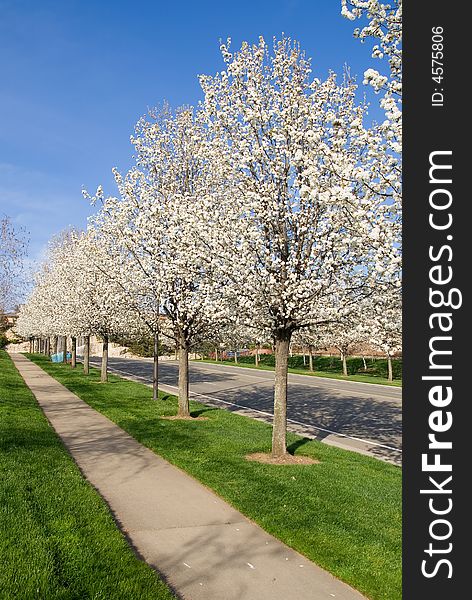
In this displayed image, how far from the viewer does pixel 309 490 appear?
821 cm

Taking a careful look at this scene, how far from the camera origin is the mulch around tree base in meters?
10.3

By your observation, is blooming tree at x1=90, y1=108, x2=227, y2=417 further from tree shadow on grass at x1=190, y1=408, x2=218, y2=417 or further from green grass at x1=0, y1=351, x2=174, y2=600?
green grass at x1=0, y1=351, x2=174, y2=600

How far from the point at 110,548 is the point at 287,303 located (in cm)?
524

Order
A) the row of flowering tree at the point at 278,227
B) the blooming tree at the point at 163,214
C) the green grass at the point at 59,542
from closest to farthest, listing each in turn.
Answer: the green grass at the point at 59,542 → the row of flowering tree at the point at 278,227 → the blooming tree at the point at 163,214

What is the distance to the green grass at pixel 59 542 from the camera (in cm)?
461

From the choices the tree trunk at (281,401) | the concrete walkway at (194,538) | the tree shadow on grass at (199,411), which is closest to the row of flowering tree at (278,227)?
the tree trunk at (281,401)

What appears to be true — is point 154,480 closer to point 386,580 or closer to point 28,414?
point 386,580

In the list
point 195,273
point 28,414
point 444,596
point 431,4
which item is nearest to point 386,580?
point 444,596

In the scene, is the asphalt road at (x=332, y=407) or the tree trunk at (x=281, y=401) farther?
the asphalt road at (x=332, y=407)

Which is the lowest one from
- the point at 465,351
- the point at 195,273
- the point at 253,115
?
the point at 465,351

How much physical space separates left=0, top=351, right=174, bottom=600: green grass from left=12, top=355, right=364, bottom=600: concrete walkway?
277 mm

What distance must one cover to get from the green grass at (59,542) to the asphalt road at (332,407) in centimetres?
729

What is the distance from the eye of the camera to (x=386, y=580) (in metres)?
5.16

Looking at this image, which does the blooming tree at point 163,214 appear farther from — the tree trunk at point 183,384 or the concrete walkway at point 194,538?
the concrete walkway at point 194,538
